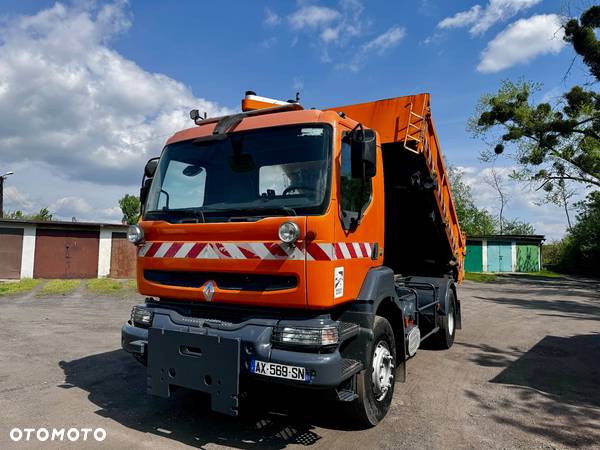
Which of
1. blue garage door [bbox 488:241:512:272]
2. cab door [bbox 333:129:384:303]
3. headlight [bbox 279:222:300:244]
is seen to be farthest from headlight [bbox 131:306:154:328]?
blue garage door [bbox 488:241:512:272]

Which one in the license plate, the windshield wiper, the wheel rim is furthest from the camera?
the wheel rim

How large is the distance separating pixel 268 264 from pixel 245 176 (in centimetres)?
96

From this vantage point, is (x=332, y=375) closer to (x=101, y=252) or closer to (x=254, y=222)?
(x=254, y=222)

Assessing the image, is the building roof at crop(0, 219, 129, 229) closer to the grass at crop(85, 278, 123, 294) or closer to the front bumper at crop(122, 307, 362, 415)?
the grass at crop(85, 278, 123, 294)

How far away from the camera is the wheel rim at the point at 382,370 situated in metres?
4.10

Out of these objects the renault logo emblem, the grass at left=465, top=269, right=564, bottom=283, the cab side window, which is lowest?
the grass at left=465, top=269, right=564, bottom=283

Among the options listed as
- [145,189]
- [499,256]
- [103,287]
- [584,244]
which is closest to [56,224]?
[103,287]

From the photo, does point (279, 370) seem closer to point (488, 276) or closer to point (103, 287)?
point (103, 287)

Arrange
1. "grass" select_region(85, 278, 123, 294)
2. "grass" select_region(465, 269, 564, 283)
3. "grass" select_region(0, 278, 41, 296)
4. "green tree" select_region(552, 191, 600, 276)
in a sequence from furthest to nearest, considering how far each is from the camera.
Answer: "green tree" select_region(552, 191, 600, 276)
"grass" select_region(465, 269, 564, 283)
"grass" select_region(85, 278, 123, 294)
"grass" select_region(0, 278, 41, 296)

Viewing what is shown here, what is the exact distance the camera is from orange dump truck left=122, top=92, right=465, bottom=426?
345 cm

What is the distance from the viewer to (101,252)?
77.0ft

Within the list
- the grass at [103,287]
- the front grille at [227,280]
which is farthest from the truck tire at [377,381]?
the grass at [103,287]

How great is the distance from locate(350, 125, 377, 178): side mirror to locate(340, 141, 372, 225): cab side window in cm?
7

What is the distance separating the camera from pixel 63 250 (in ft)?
74.6
